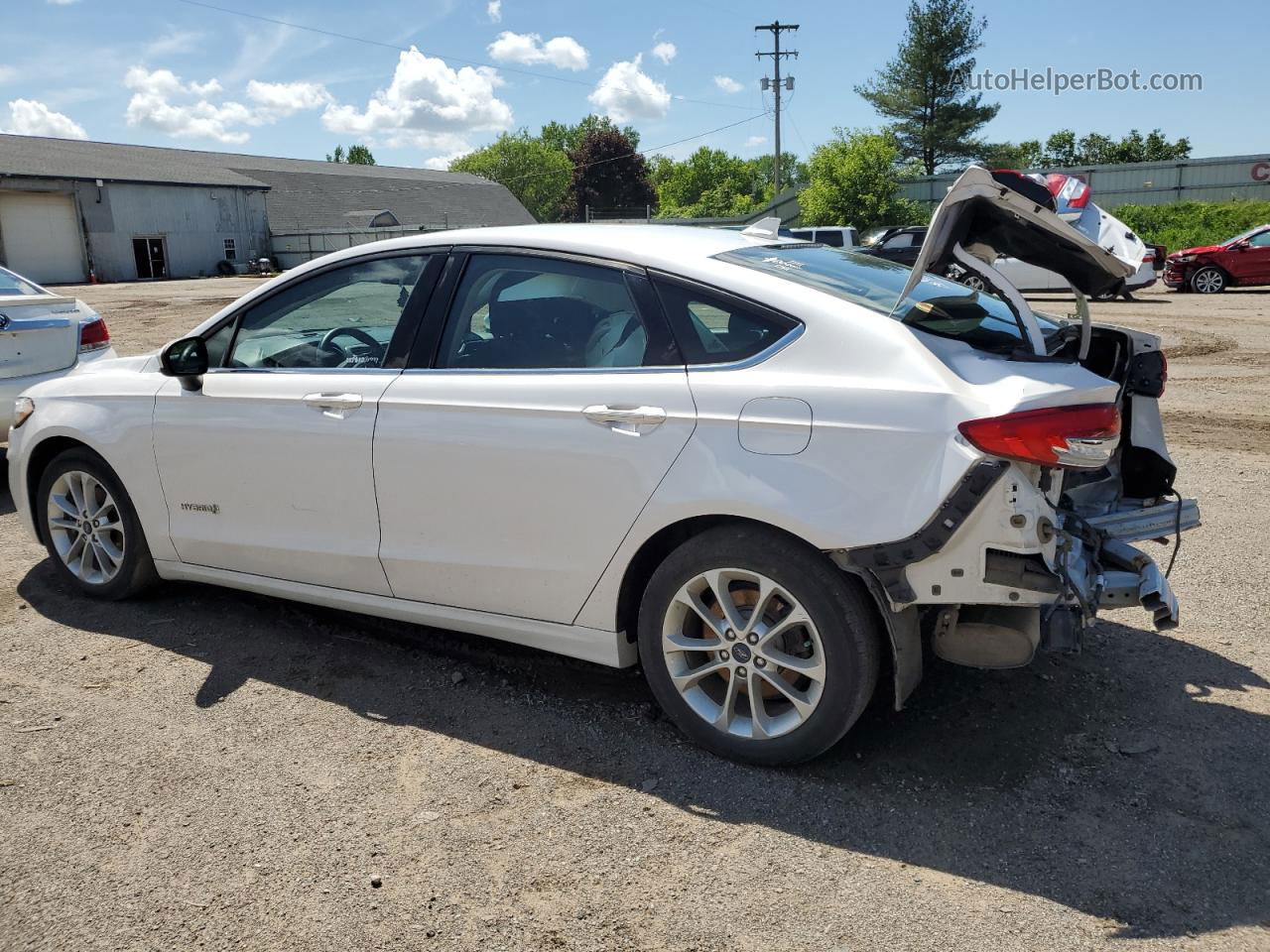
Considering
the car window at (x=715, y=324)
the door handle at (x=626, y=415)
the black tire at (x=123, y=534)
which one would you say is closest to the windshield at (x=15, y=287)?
the black tire at (x=123, y=534)

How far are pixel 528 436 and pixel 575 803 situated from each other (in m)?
1.18

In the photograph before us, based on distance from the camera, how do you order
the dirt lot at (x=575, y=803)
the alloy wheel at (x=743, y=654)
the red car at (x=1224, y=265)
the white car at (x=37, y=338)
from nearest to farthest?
1. the dirt lot at (x=575, y=803)
2. the alloy wheel at (x=743, y=654)
3. the white car at (x=37, y=338)
4. the red car at (x=1224, y=265)

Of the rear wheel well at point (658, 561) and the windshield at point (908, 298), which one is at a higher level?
the windshield at point (908, 298)

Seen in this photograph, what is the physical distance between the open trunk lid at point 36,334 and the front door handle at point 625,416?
17.4 ft

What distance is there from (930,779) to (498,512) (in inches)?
65.1

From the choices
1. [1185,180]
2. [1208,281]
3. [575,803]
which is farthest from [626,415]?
[1185,180]

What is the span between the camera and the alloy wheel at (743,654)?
3.09 m

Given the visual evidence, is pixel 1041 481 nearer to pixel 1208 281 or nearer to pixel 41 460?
pixel 41 460

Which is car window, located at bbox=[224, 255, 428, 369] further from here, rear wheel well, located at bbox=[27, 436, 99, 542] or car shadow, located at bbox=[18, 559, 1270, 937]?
car shadow, located at bbox=[18, 559, 1270, 937]

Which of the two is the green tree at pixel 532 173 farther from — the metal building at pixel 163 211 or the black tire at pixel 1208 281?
the black tire at pixel 1208 281

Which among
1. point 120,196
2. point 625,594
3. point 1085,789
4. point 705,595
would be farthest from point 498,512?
point 120,196

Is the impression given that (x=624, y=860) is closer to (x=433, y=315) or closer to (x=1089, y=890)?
(x=1089, y=890)

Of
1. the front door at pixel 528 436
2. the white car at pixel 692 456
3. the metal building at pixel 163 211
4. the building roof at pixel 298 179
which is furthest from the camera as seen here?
the building roof at pixel 298 179

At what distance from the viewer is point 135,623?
4.57 meters
